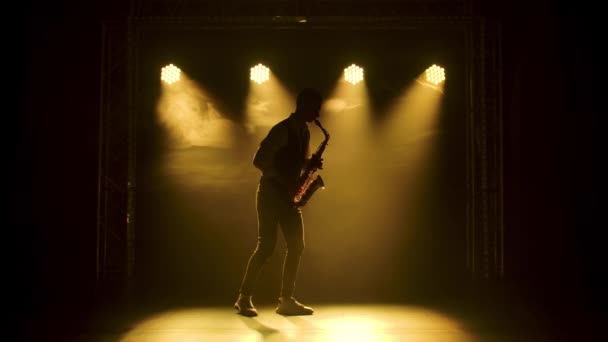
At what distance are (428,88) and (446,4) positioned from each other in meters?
0.92

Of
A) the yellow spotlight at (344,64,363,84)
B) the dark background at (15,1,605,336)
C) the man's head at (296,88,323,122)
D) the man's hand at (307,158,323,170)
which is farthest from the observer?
the yellow spotlight at (344,64,363,84)

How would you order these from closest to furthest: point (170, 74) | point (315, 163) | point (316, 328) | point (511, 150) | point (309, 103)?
point (316, 328) < point (309, 103) < point (315, 163) < point (511, 150) < point (170, 74)

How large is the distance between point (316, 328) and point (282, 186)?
43.5 inches

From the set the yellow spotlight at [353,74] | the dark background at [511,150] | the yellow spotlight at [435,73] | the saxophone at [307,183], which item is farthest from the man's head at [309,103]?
the dark background at [511,150]

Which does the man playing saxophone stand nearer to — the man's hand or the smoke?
the man's hand

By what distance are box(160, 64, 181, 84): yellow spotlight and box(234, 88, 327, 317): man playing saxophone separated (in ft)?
7.44

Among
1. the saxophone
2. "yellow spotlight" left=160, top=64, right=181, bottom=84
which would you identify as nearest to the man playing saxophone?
the saxophone

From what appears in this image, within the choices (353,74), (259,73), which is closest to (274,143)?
(259,73)

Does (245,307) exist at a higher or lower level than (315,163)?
lower

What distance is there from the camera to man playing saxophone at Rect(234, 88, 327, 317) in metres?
4.59

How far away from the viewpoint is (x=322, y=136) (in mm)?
6562

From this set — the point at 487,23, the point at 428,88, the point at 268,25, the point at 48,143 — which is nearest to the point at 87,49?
the point at 48,143

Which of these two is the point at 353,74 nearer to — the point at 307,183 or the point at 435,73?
the point at 435,73

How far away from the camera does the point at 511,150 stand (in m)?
6.26
